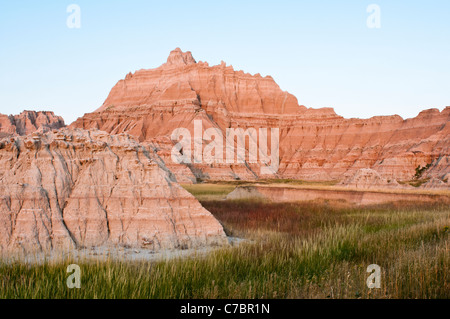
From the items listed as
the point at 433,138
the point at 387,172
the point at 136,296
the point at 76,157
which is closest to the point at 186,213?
the point at 76,157

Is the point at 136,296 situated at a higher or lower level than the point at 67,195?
lower

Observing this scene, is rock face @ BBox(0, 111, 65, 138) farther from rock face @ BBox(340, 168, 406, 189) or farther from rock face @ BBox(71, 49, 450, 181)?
rock face @ BBox(340, 168, 406, 189)

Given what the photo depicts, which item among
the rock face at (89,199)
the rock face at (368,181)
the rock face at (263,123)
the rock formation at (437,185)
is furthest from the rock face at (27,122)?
the rock face at (89,199)

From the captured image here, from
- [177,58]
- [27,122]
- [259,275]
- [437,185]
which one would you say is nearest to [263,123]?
[177,58]

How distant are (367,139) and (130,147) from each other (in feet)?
330

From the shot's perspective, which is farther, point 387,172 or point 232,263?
point 387,172

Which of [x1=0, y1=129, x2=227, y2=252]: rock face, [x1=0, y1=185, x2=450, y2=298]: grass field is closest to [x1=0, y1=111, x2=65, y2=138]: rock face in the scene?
[x1=0, y1=129, x2=227, y2=252]: rock face

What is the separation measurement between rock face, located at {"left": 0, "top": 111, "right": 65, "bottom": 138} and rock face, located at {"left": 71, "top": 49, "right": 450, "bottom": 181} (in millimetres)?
37334

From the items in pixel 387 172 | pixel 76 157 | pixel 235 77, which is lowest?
pixel 387 172

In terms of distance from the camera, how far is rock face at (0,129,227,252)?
10898mm

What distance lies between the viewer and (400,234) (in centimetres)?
1219

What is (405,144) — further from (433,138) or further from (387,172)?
(387,172)
